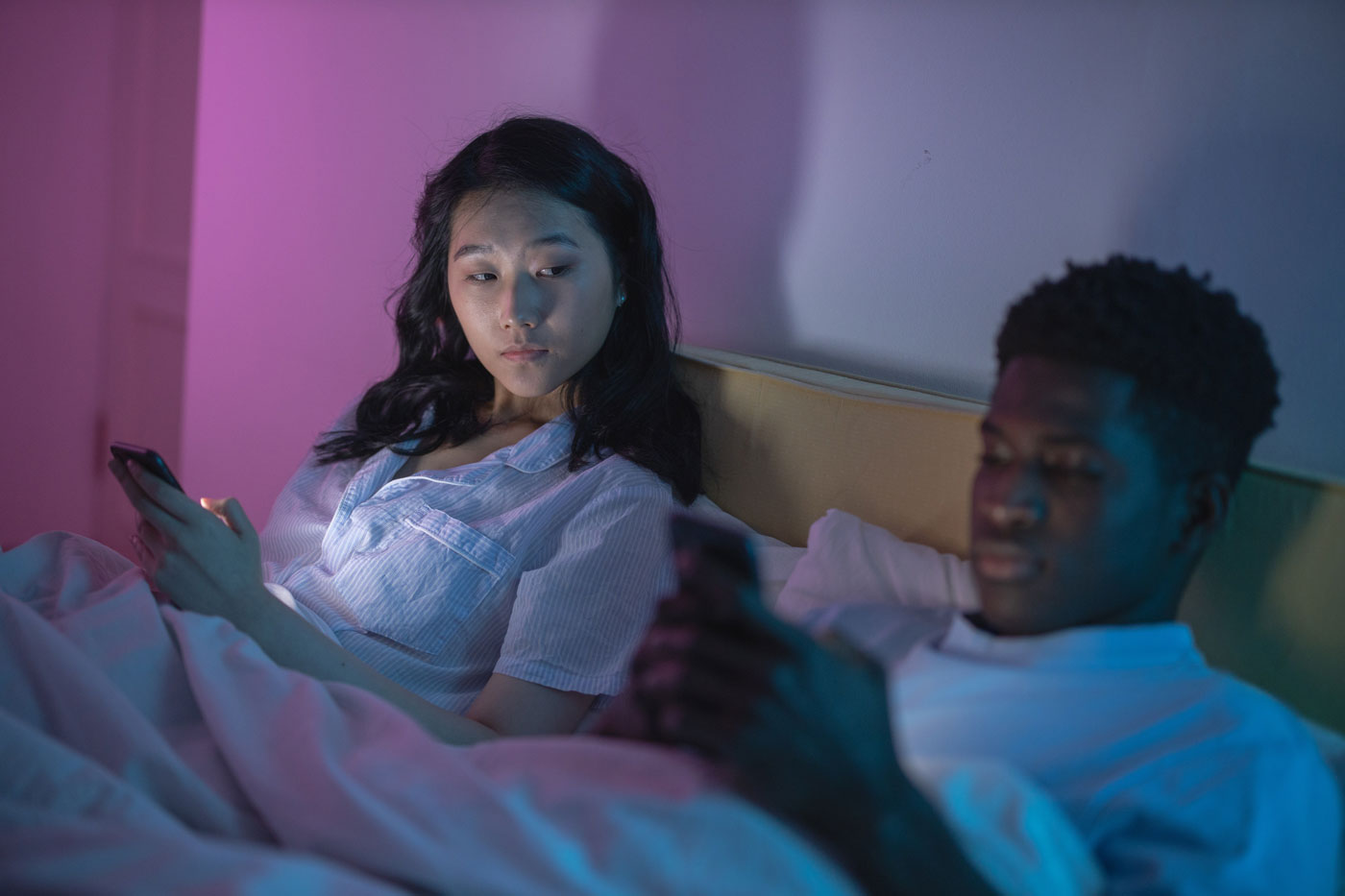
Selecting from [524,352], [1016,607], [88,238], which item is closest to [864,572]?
[1016,607]

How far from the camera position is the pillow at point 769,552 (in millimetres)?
966

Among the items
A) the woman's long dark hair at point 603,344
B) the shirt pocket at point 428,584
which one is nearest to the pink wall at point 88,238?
the woman's long dark hair at point 603,344

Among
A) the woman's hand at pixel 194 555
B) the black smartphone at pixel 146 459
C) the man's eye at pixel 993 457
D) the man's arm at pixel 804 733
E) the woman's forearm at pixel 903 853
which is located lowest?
the woman's hand at pixel 194 555

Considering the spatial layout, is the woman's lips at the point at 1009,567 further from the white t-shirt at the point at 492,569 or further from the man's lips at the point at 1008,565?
the white t-shirt at the point at 492,569

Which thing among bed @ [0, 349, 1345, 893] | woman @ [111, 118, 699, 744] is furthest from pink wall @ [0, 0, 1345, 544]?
woman @ [111, 118, 699, 744]

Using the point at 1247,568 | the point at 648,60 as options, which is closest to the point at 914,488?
the point at 1247,568

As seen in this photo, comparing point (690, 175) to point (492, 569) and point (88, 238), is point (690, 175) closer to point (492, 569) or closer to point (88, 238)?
point (492, 569)

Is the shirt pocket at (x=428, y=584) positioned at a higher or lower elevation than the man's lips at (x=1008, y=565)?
lower

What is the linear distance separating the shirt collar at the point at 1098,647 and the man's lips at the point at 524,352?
66 centimetres

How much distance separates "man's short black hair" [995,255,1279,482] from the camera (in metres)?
0.58

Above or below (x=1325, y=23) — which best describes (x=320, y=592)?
below

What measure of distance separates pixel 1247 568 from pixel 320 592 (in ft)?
3.02

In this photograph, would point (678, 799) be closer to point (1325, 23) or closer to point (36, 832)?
point (36, 832)

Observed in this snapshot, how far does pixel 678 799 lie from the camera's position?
20.3 inches
